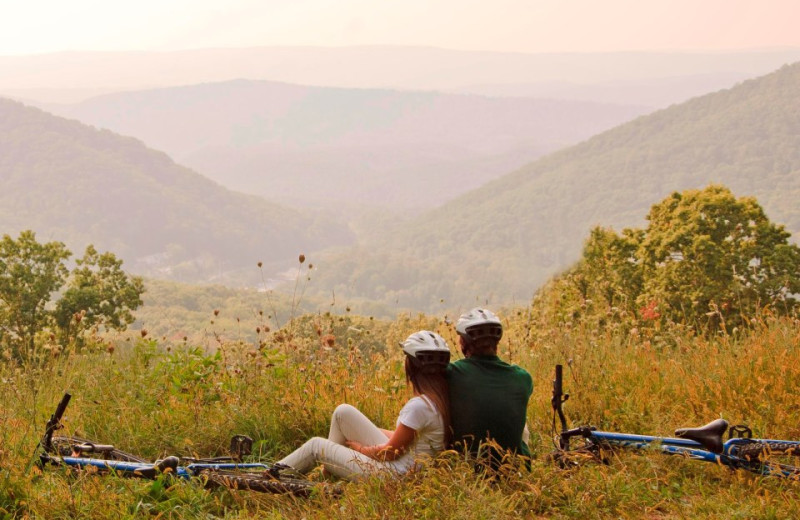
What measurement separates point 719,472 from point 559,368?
125 cm

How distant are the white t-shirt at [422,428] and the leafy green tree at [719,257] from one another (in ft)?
52.3

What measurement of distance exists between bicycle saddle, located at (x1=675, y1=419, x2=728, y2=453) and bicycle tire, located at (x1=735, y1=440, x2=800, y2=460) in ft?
0.46

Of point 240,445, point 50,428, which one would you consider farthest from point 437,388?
point 50,428

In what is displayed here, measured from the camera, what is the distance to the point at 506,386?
5102 millimetres

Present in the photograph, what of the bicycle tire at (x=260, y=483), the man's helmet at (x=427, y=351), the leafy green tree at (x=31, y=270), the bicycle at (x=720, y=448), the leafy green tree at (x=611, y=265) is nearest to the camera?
the bicycle at (x=720, y=448)

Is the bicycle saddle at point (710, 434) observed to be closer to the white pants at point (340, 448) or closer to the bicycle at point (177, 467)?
the white pants at point (340, 448)

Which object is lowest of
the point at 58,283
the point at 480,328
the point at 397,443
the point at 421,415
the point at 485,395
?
the point at 397,443

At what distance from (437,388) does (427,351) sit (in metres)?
0.27

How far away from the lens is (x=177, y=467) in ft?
16.9

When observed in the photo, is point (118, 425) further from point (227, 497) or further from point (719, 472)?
point (719, 472)

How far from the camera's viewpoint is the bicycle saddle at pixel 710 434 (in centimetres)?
501

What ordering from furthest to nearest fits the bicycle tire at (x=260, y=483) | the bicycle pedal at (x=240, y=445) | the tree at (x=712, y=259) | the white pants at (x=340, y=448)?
the tree at (x=712, y=259) < the bicycle pedal at (x=240, y=445) < the white pants at (x=340, y=448) < the bicycle tire at (x=260, y=483)

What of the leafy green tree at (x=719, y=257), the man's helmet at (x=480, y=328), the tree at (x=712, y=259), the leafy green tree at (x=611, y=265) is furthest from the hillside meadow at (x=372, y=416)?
the leafy green tree at (x=611, y=265)

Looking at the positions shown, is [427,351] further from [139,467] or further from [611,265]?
[611,265]
